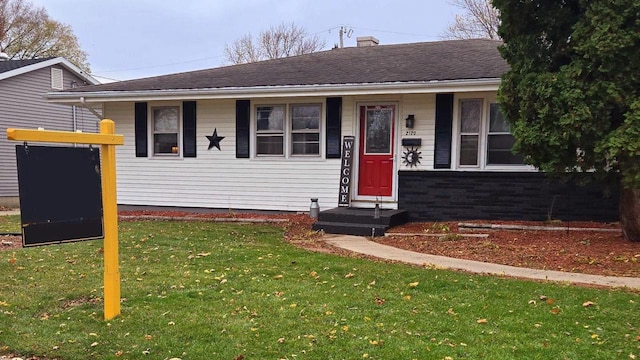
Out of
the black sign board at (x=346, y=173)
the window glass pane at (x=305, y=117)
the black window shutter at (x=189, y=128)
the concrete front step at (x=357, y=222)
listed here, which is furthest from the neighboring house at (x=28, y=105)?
the concrete front step at (x=357, y=222)

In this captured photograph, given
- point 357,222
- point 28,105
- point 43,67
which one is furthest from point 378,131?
point 43,67

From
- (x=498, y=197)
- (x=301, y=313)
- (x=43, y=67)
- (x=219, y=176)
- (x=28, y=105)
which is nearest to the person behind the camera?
(x=301, y=313)

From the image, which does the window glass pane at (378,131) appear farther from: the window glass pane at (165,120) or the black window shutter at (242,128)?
the window glass pane at (165,120)

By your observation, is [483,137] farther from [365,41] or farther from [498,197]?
[365,41]

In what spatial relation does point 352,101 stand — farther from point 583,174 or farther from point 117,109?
point 117,109

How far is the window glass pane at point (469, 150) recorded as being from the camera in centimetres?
1016

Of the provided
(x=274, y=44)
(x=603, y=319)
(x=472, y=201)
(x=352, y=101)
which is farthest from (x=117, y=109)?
(x=274, y=44)

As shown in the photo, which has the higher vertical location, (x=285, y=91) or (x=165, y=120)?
(x=285, y=91)

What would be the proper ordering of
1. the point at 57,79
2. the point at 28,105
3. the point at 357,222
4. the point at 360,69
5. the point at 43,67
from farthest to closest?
1. the point at 57,79
2. the point at 43,67
3. the point at 28,105
4. the point at 360,69
5. the point at 357,222

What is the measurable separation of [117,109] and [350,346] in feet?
34.5

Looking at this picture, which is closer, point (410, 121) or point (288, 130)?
point (410, 121)

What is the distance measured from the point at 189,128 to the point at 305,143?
2854mm

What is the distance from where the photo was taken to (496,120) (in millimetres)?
10016

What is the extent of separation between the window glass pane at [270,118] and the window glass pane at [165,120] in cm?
215
